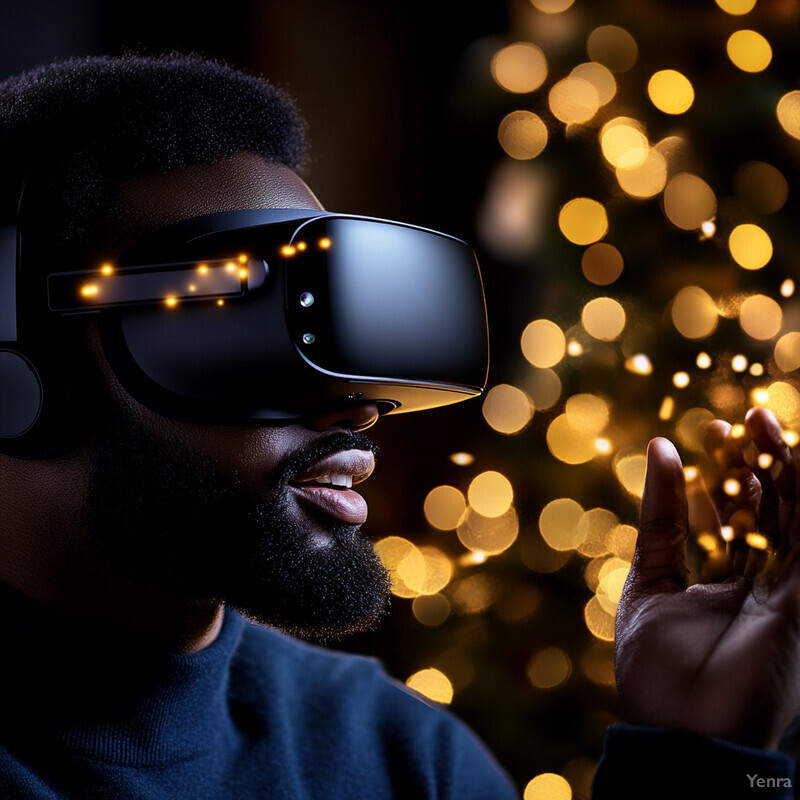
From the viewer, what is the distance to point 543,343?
5.14 feet

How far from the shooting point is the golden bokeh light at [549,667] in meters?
1.60

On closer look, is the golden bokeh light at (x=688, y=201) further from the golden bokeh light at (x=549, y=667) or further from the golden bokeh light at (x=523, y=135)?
the golden bokeh light at (x=549, y=667)

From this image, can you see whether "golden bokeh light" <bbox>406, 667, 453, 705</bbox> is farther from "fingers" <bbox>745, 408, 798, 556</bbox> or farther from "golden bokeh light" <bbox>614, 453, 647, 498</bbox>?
"fingers" <bbox>745, 408, 798, 556</bbox>

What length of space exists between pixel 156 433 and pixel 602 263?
848mm

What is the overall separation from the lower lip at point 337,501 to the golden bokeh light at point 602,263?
2.16 ft

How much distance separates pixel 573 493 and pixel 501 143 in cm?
68

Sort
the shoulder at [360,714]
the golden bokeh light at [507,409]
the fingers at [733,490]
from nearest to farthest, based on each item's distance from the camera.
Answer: the fingers at [733,490]
the shoulder at [360,714]
the golden bokeh light at [507,409]

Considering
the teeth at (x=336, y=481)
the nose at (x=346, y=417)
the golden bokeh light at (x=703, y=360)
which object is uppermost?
the nose at (x=346, y=417)

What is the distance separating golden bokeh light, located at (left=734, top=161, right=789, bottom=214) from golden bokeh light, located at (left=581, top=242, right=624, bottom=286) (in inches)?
8.3

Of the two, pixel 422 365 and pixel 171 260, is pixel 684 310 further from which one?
pixel 171 260

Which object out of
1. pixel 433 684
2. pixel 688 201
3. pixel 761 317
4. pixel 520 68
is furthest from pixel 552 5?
pixel 433 684

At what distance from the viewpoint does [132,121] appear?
3.20ft

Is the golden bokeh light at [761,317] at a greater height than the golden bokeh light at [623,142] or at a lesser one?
lesser

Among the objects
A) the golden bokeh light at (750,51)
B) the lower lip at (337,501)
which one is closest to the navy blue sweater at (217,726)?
the lower lip at (337,501)
